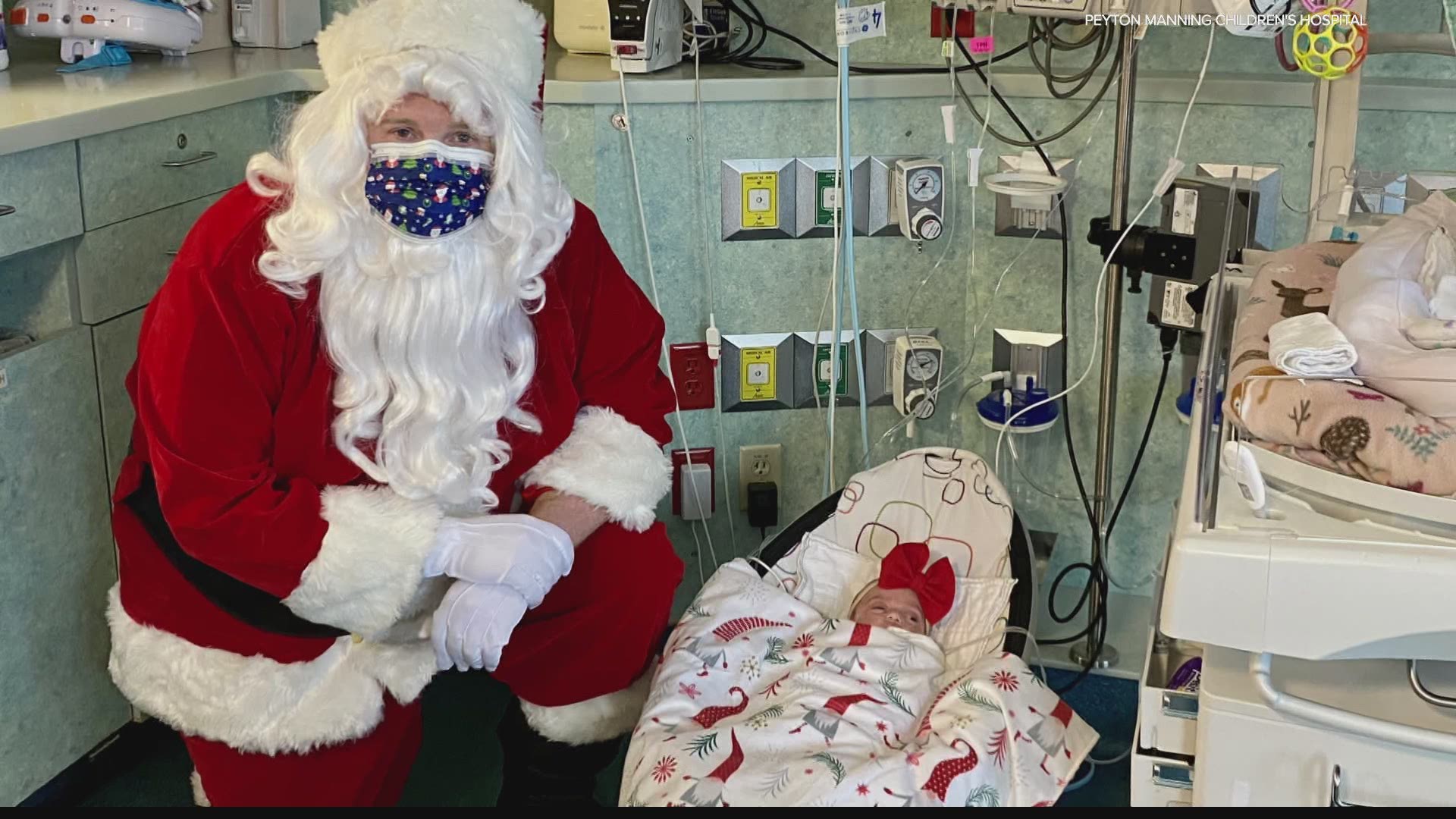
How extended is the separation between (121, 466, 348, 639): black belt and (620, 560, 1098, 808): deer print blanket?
466 millimetres

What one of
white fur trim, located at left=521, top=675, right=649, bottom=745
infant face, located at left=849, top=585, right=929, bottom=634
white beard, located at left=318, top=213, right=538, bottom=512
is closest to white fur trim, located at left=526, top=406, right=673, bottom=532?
white beard, located at left=318, top=213, right=538, bottom=512

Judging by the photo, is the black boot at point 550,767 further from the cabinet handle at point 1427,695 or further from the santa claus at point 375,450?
the cabinet handle at point 1427,695

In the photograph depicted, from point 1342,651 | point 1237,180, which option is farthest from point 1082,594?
point 1342,651

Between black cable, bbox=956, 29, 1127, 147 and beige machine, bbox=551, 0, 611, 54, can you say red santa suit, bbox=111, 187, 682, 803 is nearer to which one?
beige machine, bbox=551, 0, 611, 54

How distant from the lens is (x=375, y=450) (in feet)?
5.89

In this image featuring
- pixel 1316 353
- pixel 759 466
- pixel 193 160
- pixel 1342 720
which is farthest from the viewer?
pixel 759 466

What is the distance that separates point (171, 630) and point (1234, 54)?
1777 mm

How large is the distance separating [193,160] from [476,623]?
93 cm

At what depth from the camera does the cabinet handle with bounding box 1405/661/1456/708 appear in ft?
3.94

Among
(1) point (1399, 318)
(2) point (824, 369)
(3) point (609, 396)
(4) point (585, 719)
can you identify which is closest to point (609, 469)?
(3) point (609, 396)

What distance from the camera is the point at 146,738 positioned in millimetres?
2246

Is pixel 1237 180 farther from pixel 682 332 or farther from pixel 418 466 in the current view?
pixel 418 466

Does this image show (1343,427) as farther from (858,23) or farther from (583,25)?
(583,25)

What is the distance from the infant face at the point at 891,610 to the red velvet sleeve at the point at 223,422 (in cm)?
77
